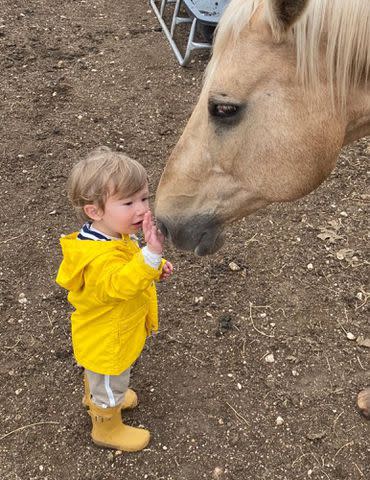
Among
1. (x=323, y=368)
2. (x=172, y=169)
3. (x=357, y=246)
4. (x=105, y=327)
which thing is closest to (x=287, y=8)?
(x=172, y=169)

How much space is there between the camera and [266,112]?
166cm

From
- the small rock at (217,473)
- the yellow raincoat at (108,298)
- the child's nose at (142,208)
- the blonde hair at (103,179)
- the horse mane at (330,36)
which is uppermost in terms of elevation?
the horse mane at (330,36)

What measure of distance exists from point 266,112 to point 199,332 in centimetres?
143

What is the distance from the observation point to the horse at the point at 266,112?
5.16 ft

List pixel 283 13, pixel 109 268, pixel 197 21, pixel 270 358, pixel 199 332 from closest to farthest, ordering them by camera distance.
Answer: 1. pixel 283 13
2. pixel 109 268
3. pixel 270 358
4. pixel 199 332
5. pixel 197 21

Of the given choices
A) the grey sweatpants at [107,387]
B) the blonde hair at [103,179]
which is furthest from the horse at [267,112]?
the grey sweatpants at [107,387]

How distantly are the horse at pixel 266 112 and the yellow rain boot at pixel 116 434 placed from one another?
33.1 inches

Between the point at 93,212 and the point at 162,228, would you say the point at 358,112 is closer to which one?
→ the point at 162,228

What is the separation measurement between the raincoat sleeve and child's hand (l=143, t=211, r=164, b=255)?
5 centimetres

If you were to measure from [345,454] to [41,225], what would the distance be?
217 centimetres

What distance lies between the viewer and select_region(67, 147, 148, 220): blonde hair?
1.77m

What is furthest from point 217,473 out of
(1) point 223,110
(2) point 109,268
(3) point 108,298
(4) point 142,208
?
(1) point 223,110

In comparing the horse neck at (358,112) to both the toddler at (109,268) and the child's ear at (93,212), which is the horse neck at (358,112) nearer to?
the toddler at (109,268)

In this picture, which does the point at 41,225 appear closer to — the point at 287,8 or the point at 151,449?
the point at 151,449
